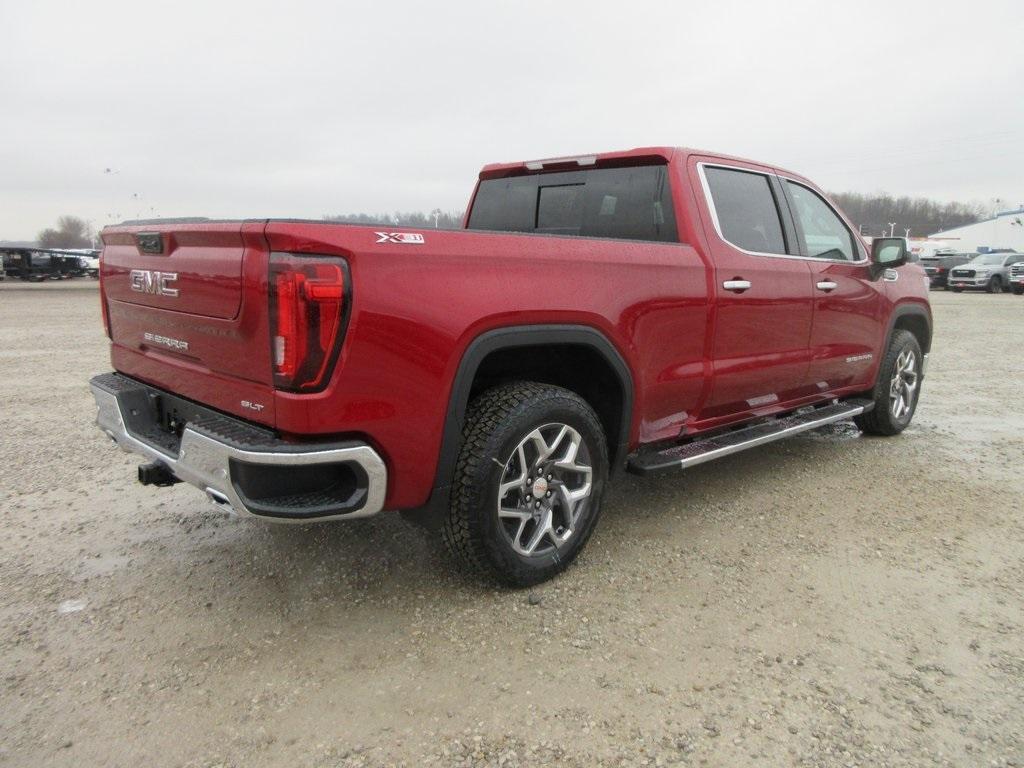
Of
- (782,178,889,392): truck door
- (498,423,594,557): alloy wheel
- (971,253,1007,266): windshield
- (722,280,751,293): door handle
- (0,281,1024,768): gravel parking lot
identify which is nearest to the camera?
(0,281,1024,768): gravel parking lot

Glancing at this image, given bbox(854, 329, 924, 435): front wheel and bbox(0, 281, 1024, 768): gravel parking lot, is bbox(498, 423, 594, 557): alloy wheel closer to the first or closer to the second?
bbox(0, 281, 1024, 768): gravel parking lot

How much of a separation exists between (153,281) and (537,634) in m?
2.02

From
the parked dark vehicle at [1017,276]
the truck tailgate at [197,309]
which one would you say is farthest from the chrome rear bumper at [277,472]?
the parked dark vehicle at [1017,276]

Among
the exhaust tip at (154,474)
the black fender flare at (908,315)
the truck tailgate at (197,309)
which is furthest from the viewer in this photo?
the black fender flare at (908,315)

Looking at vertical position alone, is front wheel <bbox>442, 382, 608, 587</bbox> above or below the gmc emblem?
below

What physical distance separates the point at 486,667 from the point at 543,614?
0.42 m

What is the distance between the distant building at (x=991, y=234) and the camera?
6719 centimetres

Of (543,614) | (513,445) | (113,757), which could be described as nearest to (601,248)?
(513,445)

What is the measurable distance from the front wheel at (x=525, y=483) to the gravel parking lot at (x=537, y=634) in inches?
7.1

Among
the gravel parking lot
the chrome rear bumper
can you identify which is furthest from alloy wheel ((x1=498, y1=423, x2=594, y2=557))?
the chrome rear bumper

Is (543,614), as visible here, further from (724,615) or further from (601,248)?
(601,248)

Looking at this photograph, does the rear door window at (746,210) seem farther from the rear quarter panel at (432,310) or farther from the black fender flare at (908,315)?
the black fender flare at (908,315)

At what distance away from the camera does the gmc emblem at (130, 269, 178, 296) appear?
2814mm

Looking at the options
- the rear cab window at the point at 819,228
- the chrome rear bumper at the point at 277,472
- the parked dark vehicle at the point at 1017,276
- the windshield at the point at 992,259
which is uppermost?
the rear cab window at the point at 819,228
